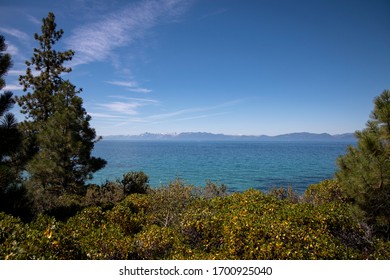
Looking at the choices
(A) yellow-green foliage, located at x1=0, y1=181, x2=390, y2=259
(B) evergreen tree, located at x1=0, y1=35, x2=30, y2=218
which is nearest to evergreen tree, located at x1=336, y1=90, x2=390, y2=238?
(A) yellow-green foliage, located at x1=0, y1=181, x2=390, y2=259

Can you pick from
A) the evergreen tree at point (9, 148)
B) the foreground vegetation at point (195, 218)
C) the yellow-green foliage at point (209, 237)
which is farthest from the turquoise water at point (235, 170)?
the evergreen tree at point (9, 148)

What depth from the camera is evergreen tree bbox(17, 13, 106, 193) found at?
12211 mm

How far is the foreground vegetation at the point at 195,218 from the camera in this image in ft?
13.9

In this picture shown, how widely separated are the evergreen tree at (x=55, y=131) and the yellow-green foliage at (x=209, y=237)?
23.9 ft

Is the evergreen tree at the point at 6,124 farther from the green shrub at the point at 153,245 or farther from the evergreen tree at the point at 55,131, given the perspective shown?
the green shrub at the point at 153,245

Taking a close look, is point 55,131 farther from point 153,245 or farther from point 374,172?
point 374,172

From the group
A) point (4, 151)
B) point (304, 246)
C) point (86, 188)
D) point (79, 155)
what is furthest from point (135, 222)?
point (86, 188)

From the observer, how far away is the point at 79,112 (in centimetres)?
1341

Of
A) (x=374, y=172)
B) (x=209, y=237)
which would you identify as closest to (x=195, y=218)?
(x=209, y=237)

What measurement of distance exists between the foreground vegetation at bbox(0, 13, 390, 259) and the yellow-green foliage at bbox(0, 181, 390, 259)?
0.7 inches

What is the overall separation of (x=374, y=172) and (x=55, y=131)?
45.6 ft

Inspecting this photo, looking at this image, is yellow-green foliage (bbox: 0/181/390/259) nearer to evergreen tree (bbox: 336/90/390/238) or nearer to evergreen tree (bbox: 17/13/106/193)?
evergreen tree (bbox: 336/90/390/238)

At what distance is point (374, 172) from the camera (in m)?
5.96

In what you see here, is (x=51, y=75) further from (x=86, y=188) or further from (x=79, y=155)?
(x=86, y=188)
